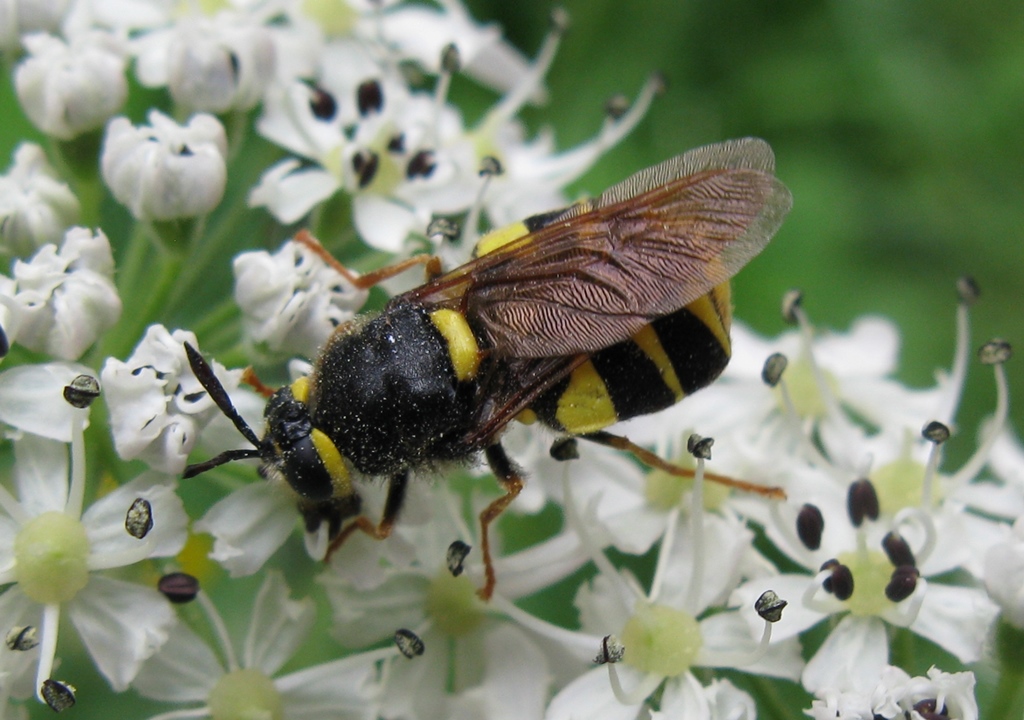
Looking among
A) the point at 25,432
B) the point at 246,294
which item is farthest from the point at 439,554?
the point at 25,432

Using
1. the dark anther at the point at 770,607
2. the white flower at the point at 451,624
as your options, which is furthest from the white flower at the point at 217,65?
the dark anther at the point at 770,607

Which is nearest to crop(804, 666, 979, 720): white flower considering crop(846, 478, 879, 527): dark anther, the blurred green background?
crop(846, 478, 879, 527): dark anther

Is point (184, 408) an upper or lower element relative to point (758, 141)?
lower

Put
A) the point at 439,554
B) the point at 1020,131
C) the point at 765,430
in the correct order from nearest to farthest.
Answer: the point at 439,554, the point at 765,430, the point at 1020,131

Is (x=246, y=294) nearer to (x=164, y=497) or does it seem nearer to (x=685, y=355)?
(x=164, y=497)

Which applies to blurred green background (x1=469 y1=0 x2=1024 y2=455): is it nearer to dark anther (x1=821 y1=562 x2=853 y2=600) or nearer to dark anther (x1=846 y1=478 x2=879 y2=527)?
dark anther (x1=846 y1=478 x2=879 y2=527)

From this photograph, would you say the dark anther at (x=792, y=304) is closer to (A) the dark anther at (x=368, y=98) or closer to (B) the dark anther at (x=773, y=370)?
(B) the dark anther at (x=773, y=370)
